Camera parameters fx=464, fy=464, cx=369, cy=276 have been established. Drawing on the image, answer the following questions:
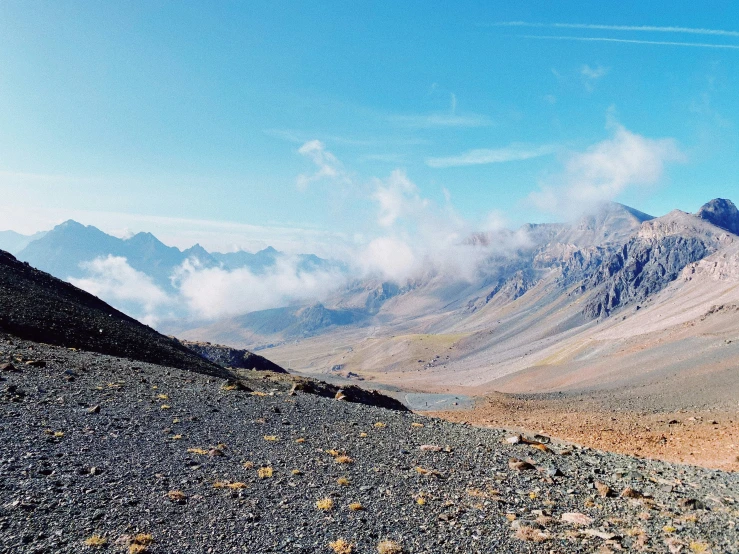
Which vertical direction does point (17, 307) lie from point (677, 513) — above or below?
above

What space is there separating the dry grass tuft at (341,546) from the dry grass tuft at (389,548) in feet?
2.50

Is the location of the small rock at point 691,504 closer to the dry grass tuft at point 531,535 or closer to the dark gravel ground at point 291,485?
the dark gravel ground at point 291,485

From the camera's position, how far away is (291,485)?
1602 cm

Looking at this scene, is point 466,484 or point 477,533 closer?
point 477,533

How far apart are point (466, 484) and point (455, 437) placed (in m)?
7.11

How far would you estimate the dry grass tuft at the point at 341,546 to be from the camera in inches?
482

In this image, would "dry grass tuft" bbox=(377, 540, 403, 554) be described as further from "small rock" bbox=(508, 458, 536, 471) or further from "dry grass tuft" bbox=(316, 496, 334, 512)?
"small rock" bbox=(508, 458, 536, 471)

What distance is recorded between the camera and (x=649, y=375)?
3420 inches

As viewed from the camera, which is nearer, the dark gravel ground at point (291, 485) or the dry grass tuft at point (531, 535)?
the dark gravel ground at point (291, 485)

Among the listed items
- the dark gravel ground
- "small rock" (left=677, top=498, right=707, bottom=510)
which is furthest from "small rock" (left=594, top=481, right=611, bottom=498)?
"small rock" (left=677, top=498, right=707, bottom=510)

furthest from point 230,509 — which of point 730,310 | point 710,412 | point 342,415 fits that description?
point 730,310

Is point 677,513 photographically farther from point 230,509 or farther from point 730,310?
point 730,310

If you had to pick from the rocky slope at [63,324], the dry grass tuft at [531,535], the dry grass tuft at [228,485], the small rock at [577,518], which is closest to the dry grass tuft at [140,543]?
the dry grass tuft at [228,485]

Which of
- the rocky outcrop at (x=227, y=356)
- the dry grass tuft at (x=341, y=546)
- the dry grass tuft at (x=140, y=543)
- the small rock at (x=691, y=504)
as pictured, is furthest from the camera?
the rocky outcrop at (x=227, y=356)
